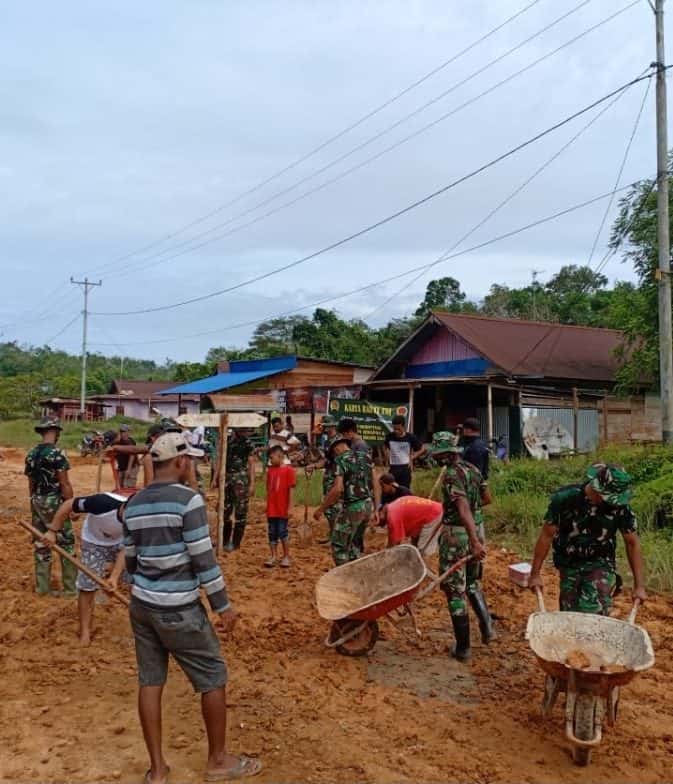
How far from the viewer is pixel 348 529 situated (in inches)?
260

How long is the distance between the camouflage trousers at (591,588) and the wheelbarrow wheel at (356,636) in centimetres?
159

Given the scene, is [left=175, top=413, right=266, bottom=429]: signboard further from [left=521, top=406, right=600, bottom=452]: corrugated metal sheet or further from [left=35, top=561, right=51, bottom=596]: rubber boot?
[left=521, top=406, right=600, bottom=452]: corrugated metal sheet

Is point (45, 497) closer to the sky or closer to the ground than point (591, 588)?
closer to the sky

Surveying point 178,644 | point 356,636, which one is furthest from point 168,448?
point 356,636

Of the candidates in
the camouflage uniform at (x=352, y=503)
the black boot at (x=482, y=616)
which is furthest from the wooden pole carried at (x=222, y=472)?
the black boot at (x=482, y=616)

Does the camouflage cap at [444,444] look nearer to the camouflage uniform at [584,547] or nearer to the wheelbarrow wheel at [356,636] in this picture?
the camouflage uniform at [584,547]

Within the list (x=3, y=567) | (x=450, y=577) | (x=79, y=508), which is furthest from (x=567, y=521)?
(x=3, y=567)

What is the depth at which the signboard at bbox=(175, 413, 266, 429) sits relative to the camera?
29.4ft

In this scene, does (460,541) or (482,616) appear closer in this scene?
(460,541)

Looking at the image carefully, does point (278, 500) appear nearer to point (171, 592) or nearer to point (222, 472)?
point (222, 472)

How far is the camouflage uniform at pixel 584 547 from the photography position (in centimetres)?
431

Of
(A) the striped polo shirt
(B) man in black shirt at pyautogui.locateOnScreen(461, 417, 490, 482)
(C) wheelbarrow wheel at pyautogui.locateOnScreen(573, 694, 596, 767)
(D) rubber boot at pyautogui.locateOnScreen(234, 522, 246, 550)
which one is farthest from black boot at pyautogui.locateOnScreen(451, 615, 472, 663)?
(D) rubber boot at pyautogui.locateOnScreen(234, 522, 246, 550)

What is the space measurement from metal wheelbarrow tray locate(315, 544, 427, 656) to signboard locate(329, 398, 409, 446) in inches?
311

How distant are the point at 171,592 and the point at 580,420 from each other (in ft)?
52.1
